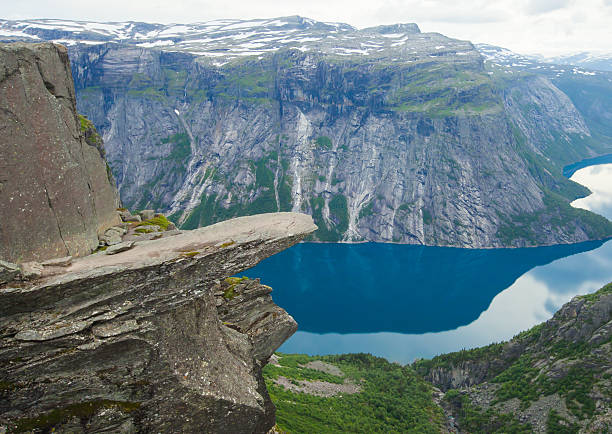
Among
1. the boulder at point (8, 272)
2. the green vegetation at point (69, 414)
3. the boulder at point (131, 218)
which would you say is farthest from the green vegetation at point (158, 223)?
the green vegetation at point (69, 414)

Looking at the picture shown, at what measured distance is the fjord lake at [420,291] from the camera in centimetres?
8856

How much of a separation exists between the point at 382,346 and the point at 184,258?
8094 centimetres

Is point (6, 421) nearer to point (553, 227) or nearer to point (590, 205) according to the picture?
point (553, 227)

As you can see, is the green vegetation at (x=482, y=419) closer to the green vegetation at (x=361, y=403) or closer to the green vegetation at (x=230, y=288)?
the green vegetation at (x=361, y=403)

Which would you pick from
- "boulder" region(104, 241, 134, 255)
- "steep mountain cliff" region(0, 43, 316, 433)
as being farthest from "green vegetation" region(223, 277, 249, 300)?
"boulder" region(104, 241, 134, 255)

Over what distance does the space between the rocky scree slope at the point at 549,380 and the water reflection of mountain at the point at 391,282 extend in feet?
135

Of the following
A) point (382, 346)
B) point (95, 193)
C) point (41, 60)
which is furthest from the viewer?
point (382, 346)

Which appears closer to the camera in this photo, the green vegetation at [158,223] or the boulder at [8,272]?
the boulder at [8,272]

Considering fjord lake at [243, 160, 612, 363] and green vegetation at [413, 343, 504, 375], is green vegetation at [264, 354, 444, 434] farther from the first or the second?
fjord lake at [243, 160, 612, 363]

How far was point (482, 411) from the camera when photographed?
45.9 meters

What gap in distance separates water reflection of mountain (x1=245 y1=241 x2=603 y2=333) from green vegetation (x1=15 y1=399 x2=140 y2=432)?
83.6 metres

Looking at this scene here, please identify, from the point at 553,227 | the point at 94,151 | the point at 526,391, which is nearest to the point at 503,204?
the point at 553,227

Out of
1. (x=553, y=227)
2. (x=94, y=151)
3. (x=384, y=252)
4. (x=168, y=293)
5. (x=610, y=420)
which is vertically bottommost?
(x=384, y=252)

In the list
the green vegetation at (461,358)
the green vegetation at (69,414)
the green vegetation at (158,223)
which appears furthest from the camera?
the green vegetation at (461,358)
